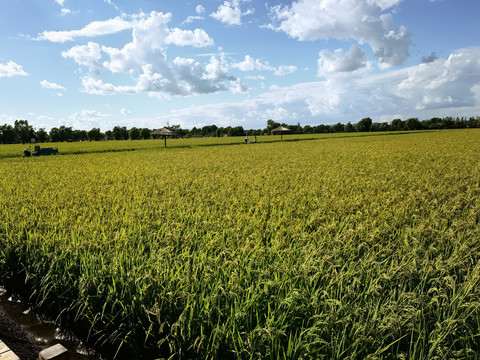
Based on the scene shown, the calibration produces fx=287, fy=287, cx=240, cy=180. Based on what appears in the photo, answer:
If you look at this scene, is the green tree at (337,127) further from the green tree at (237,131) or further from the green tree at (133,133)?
the green tree at (133,133)

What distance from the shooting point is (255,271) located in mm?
2928

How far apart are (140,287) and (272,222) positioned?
2492 mm

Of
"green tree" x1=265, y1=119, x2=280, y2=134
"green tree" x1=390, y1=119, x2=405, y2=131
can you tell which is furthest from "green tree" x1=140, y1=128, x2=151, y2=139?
"green tree" x1=390, y1=119, x2=405, y2=131

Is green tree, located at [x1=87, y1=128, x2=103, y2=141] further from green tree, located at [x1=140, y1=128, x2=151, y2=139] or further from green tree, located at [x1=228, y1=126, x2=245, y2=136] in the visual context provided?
green tree, located at [x1=228, y1=126, x2=245, y2=136]

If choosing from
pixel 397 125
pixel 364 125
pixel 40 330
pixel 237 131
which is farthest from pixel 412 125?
pixel 40 330

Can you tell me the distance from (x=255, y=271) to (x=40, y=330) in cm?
264

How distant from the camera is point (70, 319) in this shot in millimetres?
3354

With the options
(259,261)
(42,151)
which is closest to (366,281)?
(259,261)

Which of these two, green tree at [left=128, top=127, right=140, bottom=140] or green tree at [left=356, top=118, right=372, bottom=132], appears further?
green tree at [left=128, top=127, right=140, bottom=140]

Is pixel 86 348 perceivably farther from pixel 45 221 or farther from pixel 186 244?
pixel 45 221

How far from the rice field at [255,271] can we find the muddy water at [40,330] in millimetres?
134

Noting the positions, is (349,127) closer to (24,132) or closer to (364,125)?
(364,125)

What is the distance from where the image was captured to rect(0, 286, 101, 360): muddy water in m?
2.99

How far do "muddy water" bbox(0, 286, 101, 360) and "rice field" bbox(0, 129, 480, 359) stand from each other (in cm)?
13
